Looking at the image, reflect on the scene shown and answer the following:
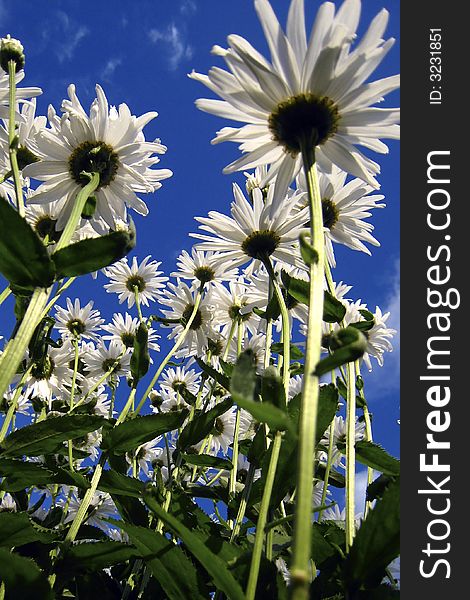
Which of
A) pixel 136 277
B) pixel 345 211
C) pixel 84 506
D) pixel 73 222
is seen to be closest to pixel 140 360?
pixel 84 506

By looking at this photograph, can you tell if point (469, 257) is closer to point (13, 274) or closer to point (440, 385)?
point (440, 385)

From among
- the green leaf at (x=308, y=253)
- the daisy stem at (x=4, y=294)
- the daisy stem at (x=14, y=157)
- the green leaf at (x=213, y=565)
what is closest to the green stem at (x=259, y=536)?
the green leaf at (x=213, y=565)

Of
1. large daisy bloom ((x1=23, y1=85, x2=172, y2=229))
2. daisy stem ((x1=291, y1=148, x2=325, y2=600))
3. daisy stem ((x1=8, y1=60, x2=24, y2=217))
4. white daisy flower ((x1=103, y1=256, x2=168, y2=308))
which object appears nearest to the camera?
daisy stem ((x1=291, y1=148, x2=325, y2=600))

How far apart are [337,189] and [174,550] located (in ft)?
5.96

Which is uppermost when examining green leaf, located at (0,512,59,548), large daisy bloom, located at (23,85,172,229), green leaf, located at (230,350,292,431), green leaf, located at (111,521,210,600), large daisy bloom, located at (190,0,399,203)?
large daisy bloom, located at (23,85,172,229)

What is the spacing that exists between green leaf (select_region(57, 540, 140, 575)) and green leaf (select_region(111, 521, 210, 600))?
28 cm

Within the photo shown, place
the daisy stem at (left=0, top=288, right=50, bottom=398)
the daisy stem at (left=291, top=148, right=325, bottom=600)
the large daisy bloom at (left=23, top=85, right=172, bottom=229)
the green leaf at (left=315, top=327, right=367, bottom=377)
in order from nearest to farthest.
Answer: the daisy stem at (left=291, top=148, right=325, bottom=600)
the green leaf at (left=315, top=327, right=367, bottom=377)
the daisy stem at (left=0, top=288, right=50, bottom=398)
the large daisy bloom at (left=23, top=85, right=172, bottom=229)

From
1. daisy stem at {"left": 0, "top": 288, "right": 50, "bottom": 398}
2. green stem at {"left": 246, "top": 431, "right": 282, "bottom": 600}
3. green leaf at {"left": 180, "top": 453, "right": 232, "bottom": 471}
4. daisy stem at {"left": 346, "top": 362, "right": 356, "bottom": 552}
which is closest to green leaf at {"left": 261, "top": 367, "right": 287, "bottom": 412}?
green stem at {"left": 246, "top": 431, "right": 282, "bottom": 600}

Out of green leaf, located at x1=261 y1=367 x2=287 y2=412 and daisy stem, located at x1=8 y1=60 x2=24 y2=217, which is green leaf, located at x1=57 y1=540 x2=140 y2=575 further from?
daisy stem, located at x1=8 y1=60 x2=24 y2=217

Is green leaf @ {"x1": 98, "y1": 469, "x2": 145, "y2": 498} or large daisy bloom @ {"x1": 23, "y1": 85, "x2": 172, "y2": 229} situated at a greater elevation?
large daisy bloom @ {"x1": 23, "y1": 85, "x2": 172, "y2": 229}

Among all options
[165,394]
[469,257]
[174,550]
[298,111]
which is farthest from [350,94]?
[165,394]

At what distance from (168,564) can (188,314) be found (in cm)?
269

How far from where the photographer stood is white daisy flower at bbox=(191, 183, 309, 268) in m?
2.59

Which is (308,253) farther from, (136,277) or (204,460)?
(136,277)
